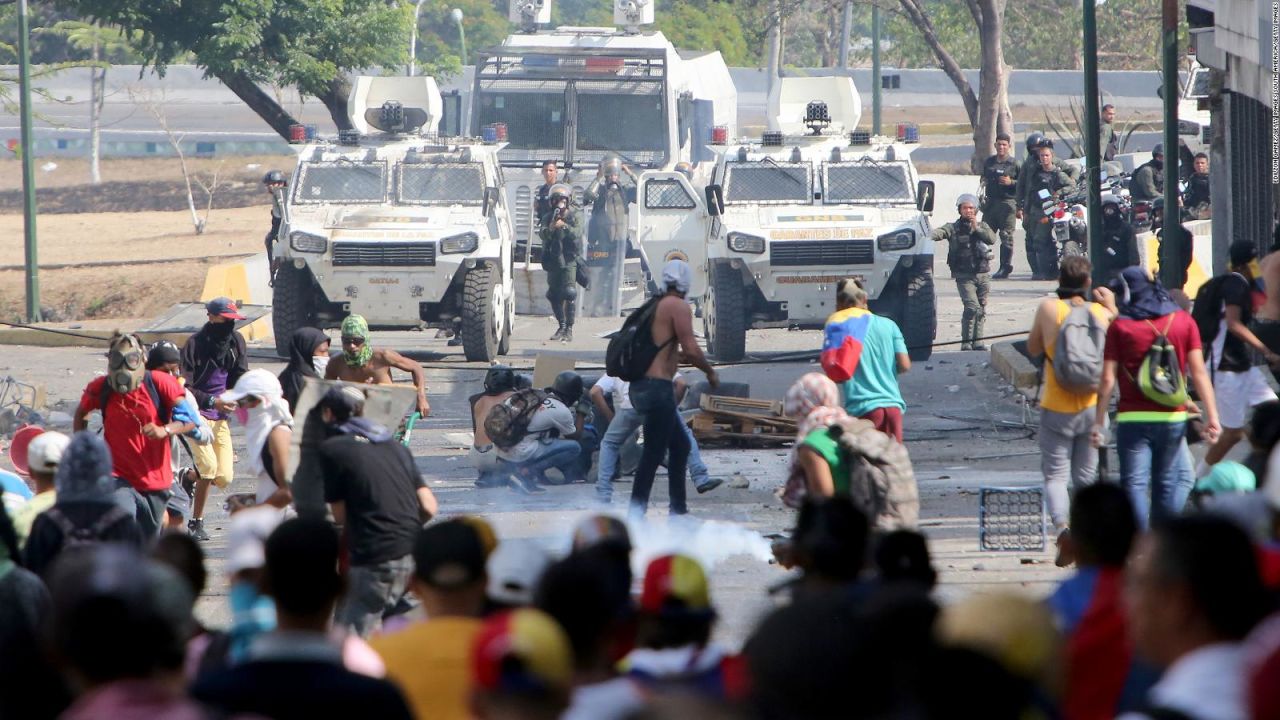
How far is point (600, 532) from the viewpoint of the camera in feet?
14.4

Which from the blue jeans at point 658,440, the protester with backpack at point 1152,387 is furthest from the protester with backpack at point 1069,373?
the blue jeans at point 658,440

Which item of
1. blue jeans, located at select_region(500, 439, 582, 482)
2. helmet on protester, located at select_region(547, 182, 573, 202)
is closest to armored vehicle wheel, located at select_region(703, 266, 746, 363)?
helmet on protester, located at select_region(547, 182, 573, 202)

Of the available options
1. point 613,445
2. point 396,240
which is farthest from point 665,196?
point 613,445

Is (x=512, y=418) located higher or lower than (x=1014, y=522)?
higher

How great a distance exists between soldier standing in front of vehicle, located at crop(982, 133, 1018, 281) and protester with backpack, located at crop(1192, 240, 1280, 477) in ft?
39.7

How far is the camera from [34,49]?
4981cm

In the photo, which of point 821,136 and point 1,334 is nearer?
point 821,136

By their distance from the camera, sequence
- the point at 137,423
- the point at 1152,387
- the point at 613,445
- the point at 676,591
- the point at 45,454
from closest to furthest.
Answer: the point at 676,591 < the point at 45,454 < the point at 1152,387 < the point at 137,423 < the point at 613,445

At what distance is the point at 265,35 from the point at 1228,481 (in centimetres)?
2178

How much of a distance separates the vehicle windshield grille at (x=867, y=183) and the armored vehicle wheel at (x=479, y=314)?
322 centimetres

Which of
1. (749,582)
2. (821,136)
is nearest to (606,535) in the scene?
(749,582)

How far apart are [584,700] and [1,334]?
1769 cm

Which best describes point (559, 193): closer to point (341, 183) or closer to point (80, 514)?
point (341, 183)

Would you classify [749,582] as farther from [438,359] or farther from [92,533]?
[438,359]
